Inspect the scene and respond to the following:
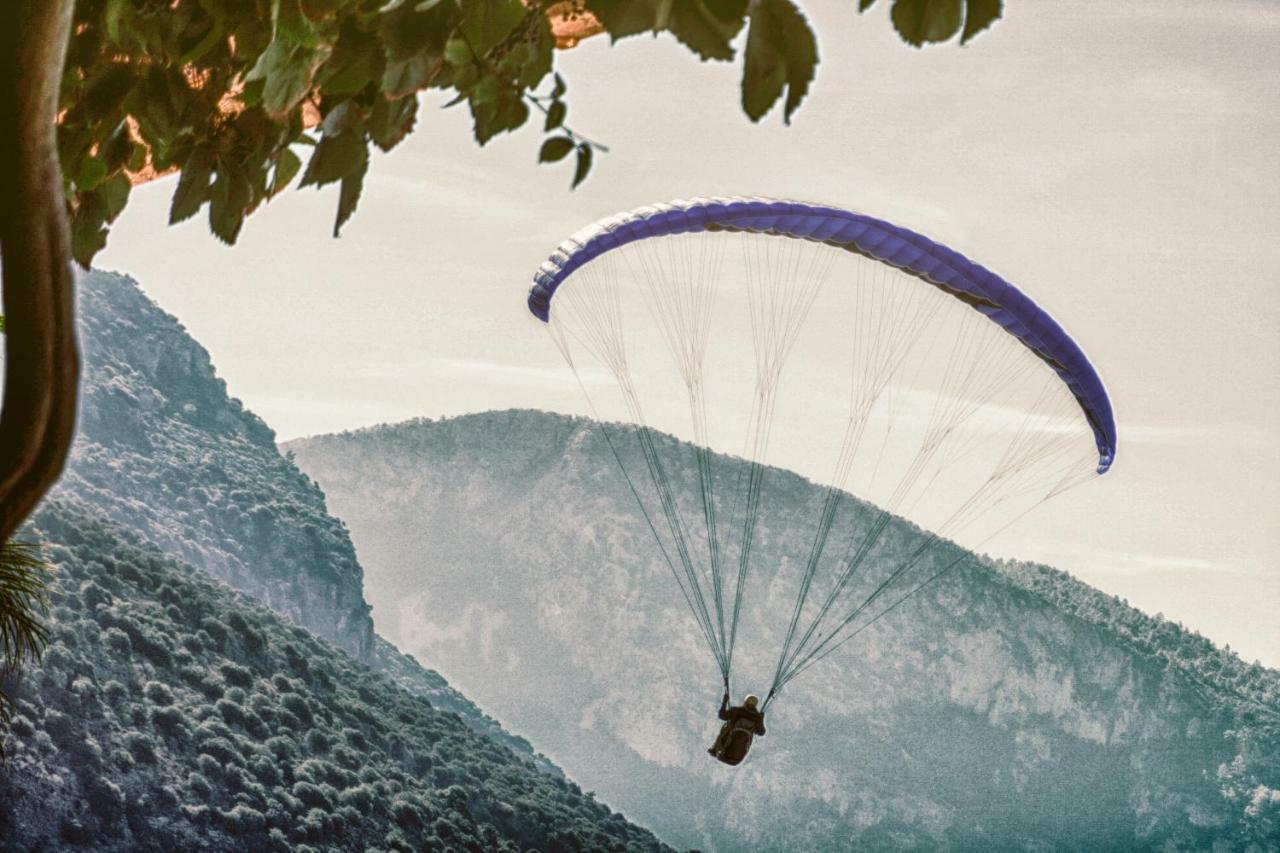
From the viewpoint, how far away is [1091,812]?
5000 inches

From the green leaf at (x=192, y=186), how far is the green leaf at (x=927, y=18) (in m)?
1.53

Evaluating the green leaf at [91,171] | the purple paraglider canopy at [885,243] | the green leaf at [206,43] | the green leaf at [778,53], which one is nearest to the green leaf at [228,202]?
the green leaf at [206,43]

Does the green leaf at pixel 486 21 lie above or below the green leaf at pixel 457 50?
above

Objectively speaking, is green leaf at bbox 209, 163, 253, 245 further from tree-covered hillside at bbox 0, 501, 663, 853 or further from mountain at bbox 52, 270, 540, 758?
mountain at bbox 52, 270, 540, 758

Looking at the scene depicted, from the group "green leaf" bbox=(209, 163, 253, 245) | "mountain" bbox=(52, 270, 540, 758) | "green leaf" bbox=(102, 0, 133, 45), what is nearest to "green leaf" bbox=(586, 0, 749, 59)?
"green leaf" bbox=(102, 0, 133, 45)

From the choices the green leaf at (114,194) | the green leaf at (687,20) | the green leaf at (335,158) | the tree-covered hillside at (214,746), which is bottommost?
the tree-covered hillside at (214,746)

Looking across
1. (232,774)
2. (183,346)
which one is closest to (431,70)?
(232,774)

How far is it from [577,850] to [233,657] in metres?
19.9

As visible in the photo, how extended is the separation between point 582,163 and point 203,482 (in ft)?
382

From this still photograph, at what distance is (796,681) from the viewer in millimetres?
136000

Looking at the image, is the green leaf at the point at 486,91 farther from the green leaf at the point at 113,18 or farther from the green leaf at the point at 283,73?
the green leaf at the point at 113,18

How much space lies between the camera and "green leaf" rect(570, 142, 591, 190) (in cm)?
243

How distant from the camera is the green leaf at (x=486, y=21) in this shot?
1.99m

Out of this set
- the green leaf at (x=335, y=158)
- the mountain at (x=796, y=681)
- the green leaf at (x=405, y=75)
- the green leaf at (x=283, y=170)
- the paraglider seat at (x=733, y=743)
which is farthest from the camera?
the mountain at (x=796, y=681)
